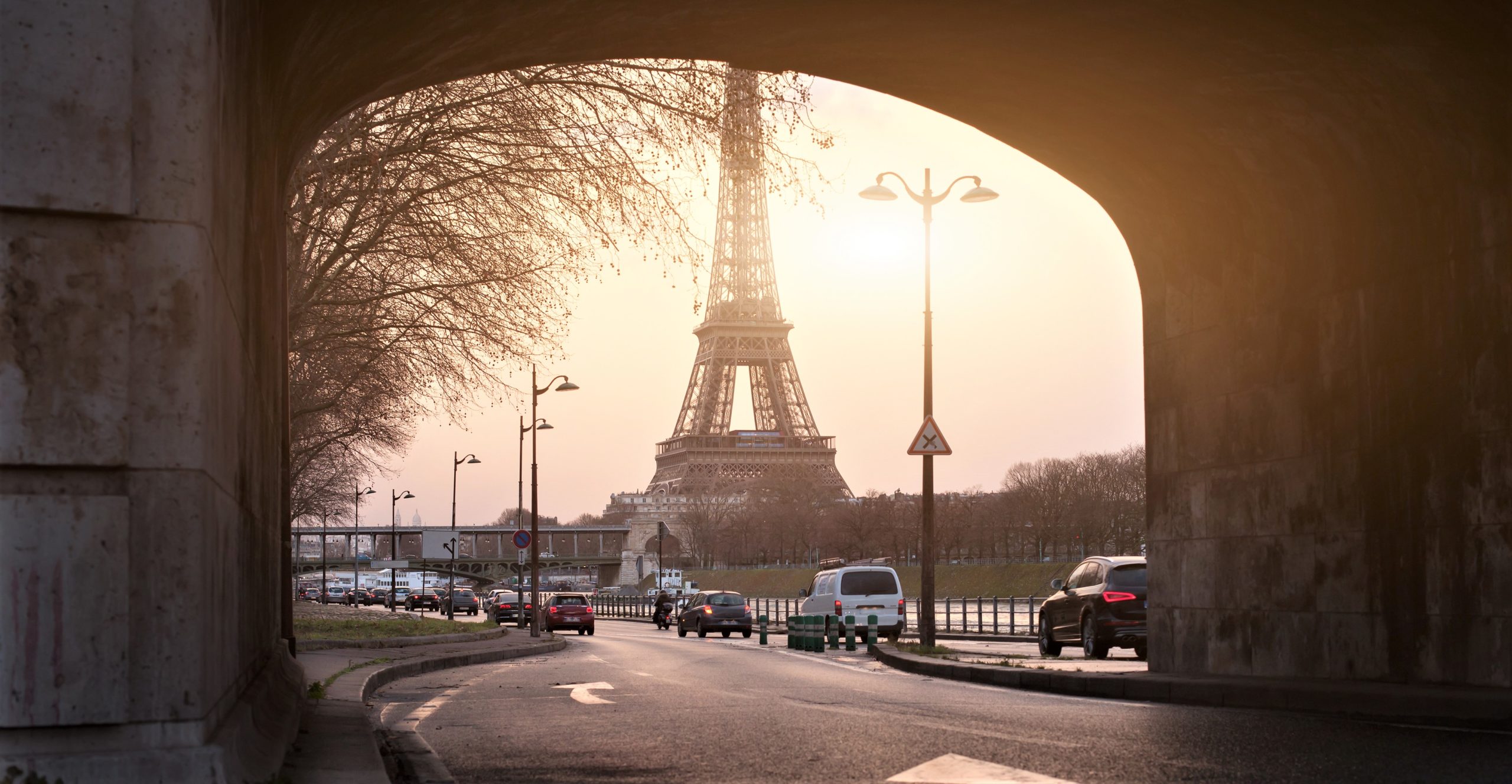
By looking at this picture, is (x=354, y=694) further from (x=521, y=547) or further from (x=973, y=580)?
(x=973, y=580)

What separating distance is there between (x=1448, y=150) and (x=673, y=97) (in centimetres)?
702

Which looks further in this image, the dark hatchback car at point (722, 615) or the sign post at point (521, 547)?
the sign post at point (521, 547)

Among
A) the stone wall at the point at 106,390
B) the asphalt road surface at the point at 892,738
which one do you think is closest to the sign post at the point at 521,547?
the asphalt road surface at the point at 892,738

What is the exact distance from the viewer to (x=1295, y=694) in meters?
12.3

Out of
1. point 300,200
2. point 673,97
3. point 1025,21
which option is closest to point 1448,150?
point 1025,21

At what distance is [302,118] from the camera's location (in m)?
10.7

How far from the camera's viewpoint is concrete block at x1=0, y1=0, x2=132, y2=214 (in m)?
4.80

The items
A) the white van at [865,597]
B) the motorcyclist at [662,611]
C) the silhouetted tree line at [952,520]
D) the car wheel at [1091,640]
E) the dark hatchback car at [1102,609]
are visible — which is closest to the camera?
the dark hatchback car at [1102,609]

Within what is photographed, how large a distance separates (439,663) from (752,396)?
98553 mm

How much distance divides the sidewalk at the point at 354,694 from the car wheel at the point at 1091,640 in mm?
9676

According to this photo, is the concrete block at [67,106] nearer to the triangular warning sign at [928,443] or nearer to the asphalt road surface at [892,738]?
the asphalt road surface at [892,738]

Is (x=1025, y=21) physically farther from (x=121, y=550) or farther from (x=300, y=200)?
(x=300, y=200)

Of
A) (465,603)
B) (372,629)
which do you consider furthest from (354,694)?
(465,603)

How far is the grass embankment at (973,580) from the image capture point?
7894 cm
